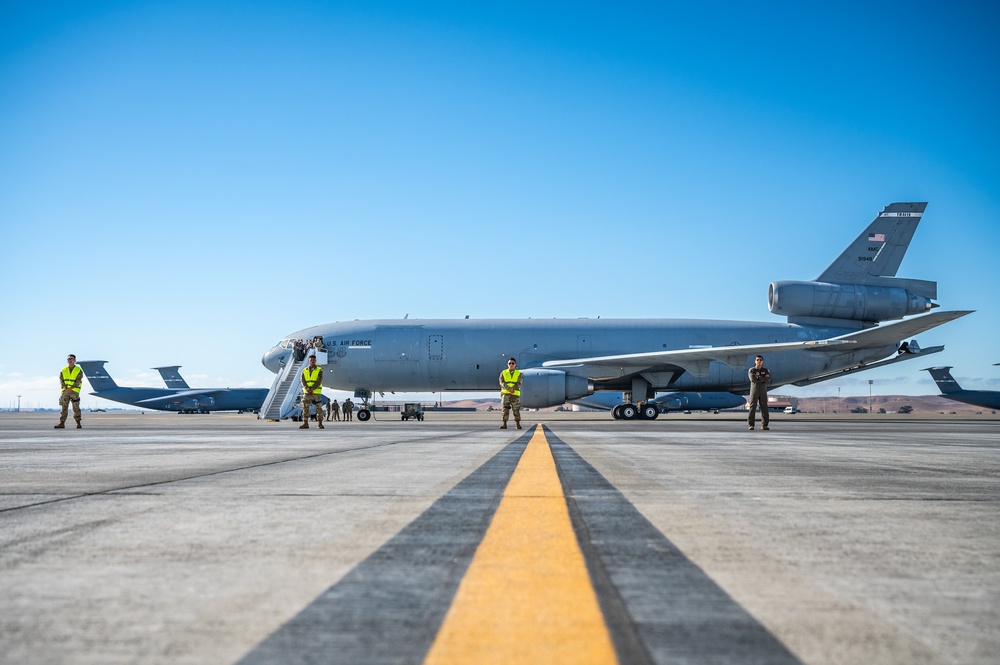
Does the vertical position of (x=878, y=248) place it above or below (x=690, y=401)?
above

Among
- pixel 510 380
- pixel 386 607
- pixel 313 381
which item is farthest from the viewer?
pixel 313 381

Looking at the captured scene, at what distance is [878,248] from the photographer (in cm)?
2819

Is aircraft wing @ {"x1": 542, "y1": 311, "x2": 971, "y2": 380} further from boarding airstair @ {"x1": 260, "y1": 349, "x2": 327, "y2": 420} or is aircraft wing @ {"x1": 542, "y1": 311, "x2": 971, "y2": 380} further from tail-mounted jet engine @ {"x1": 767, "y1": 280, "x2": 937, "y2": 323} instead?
boarding airstair @ {"x1": 260, "y1": 349, "x2": 327, "y2": 420}

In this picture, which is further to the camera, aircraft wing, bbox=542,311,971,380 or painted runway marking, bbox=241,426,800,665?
aircraft wing, bbox=542,311,971,380

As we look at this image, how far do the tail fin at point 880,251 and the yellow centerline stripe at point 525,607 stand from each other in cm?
2820

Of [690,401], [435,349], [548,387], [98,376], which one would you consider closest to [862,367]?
[548,387]

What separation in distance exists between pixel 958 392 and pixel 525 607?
193ft

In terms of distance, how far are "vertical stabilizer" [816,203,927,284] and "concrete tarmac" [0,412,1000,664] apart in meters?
25.2

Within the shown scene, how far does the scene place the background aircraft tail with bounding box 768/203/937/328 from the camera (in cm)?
2778

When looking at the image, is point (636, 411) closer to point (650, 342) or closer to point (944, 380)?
point (650, 342)

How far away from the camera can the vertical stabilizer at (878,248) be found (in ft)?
92.2

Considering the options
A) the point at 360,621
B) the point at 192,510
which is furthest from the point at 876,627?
the point at 192,510

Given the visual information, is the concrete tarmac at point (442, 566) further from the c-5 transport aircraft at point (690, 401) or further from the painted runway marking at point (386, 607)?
the c-5 transport aircraft at point (690, 401)

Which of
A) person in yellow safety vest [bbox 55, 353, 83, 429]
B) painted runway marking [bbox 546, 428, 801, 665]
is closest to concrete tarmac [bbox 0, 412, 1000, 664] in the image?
painted runway marking [bbox 546, 428, 801, 665]
